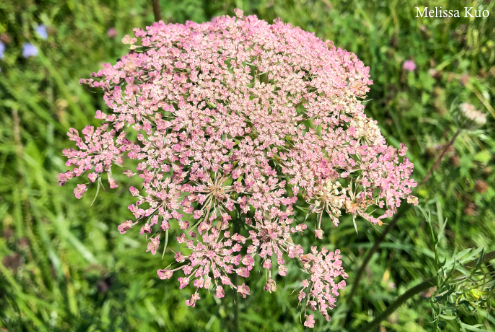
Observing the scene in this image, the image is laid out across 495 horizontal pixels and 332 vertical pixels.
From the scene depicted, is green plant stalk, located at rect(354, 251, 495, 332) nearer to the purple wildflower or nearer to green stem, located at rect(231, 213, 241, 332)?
green stem, located at rect(231, 213, 241, 332)

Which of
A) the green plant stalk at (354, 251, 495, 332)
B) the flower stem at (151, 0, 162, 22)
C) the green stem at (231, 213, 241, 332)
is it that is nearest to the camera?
the green plant stalk at (354, 251, 495, 332)

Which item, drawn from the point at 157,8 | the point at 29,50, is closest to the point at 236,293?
the point at 157,8

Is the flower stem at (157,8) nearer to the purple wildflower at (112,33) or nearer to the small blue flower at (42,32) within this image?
the purple wildflower at (112,33)

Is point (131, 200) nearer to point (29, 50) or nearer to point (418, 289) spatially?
point (29, 50)

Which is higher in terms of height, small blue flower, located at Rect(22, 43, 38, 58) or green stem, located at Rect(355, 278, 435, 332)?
small blue flower, located at Rect(22, 43, 38, 58)

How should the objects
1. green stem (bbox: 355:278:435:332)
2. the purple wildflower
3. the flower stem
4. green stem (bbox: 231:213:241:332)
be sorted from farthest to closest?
the purple wildflower < the flower stem < green stem (bbox: 231:213:241:332) < green stem (bbox: 355:278:435:332)

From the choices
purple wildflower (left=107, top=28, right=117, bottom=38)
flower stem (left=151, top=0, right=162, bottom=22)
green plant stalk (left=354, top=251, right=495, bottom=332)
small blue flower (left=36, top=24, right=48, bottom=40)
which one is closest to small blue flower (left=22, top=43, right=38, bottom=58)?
small blue flower (left=36, top=24, right=48, bottom=40)

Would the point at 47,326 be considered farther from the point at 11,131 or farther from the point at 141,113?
the point at 11,131
